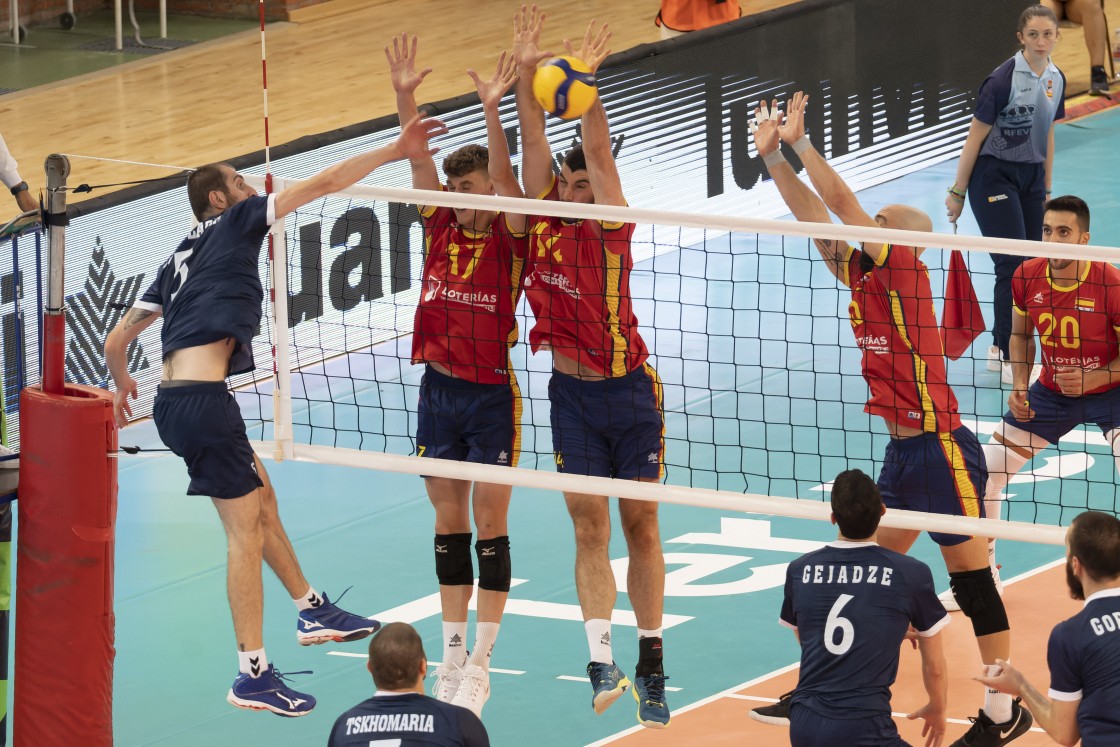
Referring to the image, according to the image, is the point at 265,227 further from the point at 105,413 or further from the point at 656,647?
the point at 656,647

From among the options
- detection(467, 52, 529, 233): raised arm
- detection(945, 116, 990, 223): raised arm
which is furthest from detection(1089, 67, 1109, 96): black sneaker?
detection(467, 52, 529, 233): raised arm

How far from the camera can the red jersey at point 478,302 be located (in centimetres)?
858

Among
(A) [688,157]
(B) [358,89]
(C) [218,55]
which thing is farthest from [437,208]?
(C) [218,55]

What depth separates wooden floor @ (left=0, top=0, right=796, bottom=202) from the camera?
17234 millimetres

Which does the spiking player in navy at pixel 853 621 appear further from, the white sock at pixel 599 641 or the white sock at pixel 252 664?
the white sock at pixel 252 664

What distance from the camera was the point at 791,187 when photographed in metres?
8.31

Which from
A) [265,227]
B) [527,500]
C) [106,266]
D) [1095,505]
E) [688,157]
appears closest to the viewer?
[265,227]

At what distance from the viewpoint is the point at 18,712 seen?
27.1 ft

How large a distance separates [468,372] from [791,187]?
1655mm

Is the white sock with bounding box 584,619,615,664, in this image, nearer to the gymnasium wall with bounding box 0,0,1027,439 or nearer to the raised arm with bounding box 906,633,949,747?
the raised arm with bounding box 906,633,949,747

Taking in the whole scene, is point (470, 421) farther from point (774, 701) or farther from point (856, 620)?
point (856, 620)

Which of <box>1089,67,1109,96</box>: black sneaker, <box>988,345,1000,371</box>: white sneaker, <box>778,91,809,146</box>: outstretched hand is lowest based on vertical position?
<box>988,345,1000,371</box>: white sneaker

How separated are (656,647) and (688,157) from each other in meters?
8.53

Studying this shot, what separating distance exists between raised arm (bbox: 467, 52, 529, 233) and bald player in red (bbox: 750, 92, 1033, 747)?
1109mm
